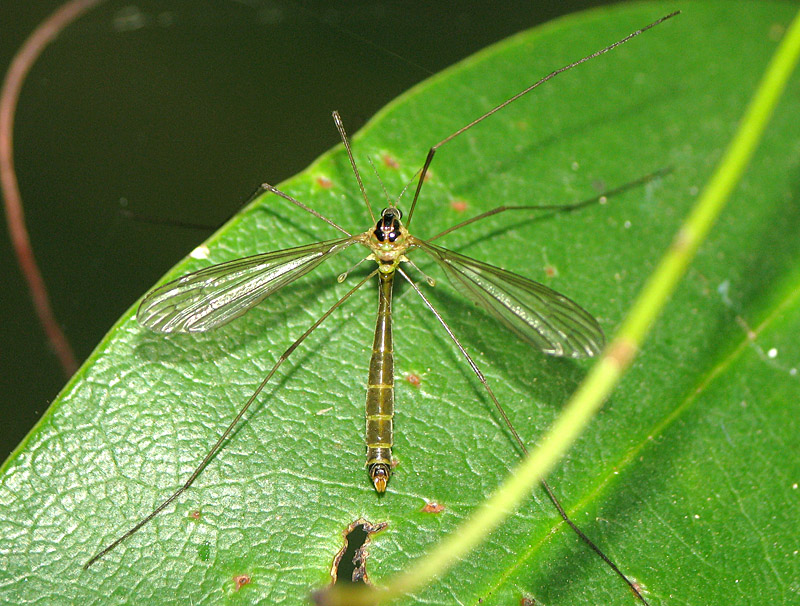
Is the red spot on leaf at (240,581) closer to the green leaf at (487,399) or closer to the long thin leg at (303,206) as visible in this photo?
the green leaf at (487,399)

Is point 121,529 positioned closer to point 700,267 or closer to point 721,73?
point 700,267

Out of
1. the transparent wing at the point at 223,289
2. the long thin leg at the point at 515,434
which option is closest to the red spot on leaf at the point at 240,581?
the transparent wing at the point at 223,289

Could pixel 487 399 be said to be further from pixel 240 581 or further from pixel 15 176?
pixel 15 176

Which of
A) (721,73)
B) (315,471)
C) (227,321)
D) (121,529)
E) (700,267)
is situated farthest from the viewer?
(721,73)

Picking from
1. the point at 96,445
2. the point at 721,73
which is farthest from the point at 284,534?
the point at 721,73

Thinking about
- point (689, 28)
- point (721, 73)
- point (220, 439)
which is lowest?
point (220, 439)

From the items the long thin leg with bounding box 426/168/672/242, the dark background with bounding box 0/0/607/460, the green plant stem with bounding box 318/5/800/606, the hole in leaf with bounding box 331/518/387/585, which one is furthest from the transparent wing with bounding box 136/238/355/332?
the green plant stem with bounding box 318/5/800/606
